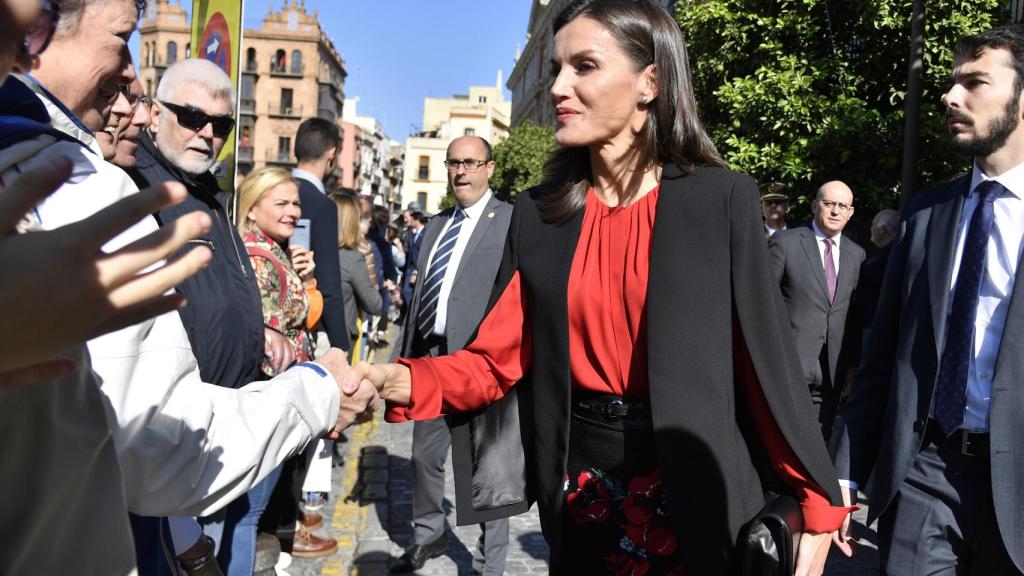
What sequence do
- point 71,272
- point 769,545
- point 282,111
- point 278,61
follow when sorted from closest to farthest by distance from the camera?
point 71,272
point 769,545
point 282,111
point 278,61

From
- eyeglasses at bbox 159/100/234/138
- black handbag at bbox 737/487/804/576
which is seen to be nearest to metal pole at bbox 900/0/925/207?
eyeglasses at bbox 159/100/234/138

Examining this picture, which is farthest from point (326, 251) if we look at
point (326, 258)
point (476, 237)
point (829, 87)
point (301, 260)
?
point (829, 87)

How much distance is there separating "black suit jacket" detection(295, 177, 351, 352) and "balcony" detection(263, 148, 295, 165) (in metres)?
71.8

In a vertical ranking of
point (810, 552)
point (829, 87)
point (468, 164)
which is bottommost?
point (810, 552)

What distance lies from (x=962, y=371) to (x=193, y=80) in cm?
313

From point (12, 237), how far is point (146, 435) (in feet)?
2.40

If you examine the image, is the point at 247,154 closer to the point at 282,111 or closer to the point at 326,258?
the point at 282,111

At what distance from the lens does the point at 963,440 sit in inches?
111

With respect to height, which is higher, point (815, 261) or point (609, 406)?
point (815, 261)

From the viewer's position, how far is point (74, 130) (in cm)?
172

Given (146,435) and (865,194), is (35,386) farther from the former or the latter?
(865,194)

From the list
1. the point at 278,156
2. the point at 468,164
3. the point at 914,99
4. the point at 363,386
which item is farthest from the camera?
the point at 278,156

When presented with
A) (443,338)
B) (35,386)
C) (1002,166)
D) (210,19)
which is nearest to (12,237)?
(35,386)

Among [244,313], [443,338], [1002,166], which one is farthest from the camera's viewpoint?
[443,338]
